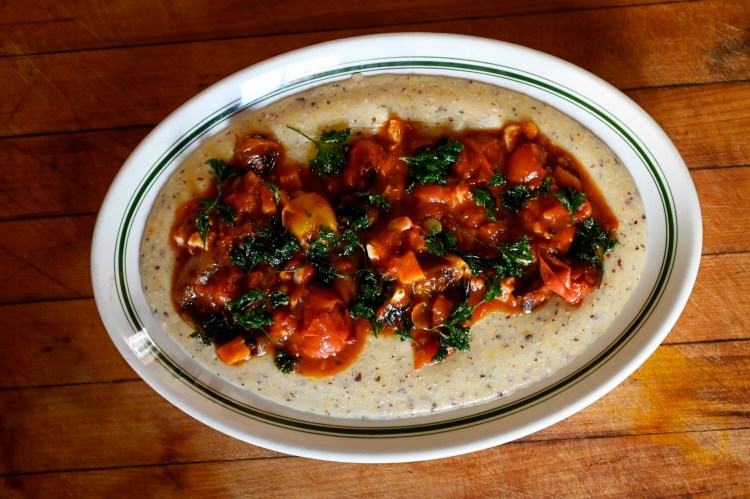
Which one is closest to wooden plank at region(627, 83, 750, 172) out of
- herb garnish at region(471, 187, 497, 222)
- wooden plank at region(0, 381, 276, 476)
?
herb garnish at region(471, 187, 497, 222)

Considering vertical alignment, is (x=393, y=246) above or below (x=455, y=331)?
above

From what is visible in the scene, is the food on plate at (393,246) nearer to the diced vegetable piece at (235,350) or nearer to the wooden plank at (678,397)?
the diced vegetable piece at (235,350)

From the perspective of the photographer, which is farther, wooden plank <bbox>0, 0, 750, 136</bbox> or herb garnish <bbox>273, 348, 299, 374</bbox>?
wooden plank <bbox>0, 0, 750, 136</bbox>

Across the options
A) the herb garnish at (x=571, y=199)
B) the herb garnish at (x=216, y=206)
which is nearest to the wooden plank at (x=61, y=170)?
the herb garnish at (x=216, y=206)

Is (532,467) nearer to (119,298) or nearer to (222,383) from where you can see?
(222,383)

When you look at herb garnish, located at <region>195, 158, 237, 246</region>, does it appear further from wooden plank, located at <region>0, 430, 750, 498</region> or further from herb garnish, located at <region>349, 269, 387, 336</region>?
wooden plank, located at <region>0, 430, 750, 498</region>

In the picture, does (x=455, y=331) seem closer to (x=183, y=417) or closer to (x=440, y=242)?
(x=440, y=242)

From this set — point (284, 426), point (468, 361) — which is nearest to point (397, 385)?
point (468, 361)

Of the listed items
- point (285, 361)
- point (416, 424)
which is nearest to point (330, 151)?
point (285, 361)
